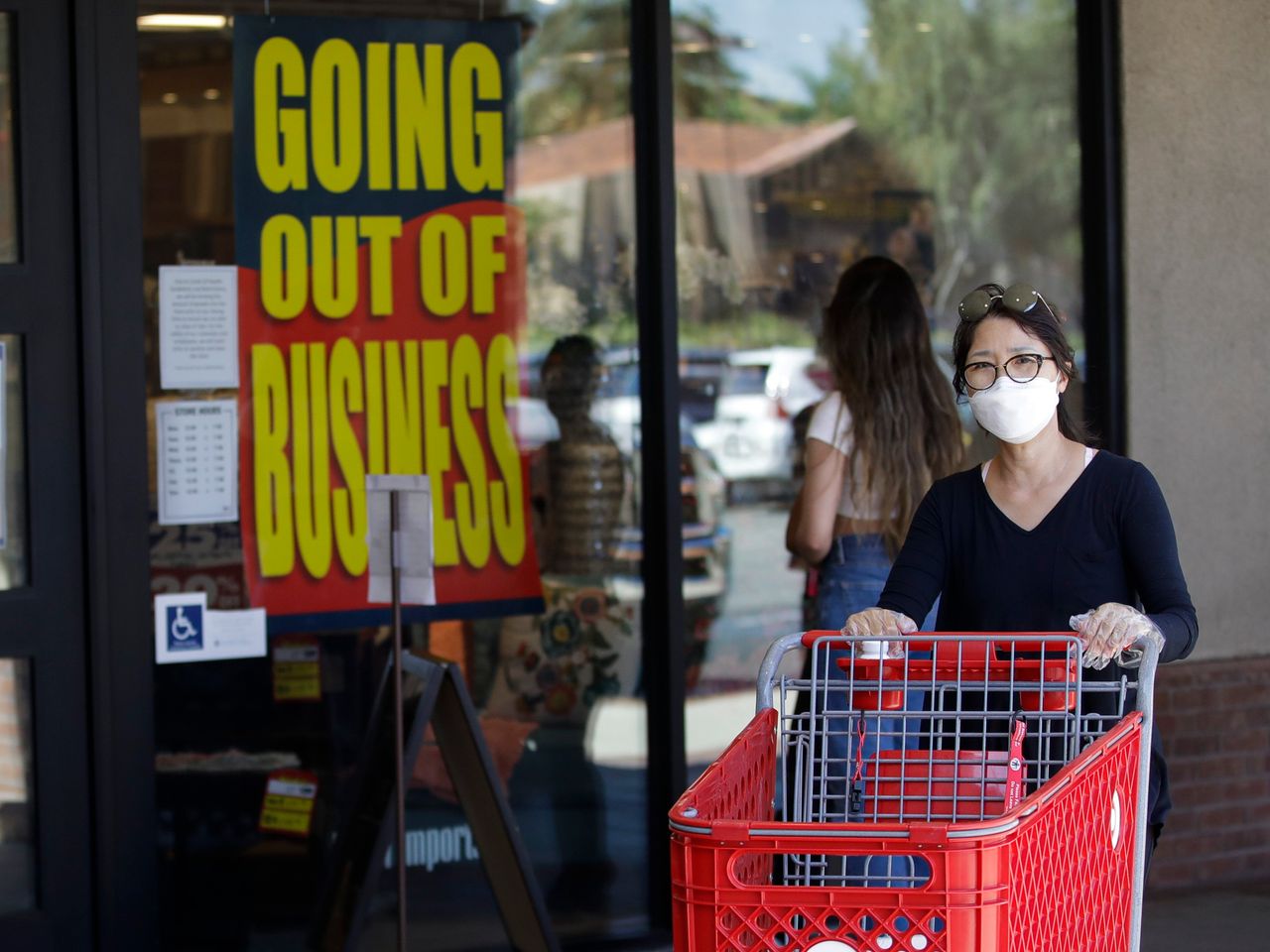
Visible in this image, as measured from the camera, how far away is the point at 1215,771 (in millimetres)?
5707

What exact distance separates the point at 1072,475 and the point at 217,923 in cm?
320

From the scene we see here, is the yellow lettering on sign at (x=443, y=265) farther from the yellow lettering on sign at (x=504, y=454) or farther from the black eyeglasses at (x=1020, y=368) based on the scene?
the black eyeglasses at (x=1020, y=368)

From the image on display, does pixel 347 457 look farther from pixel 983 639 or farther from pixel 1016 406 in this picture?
pixel 983 639

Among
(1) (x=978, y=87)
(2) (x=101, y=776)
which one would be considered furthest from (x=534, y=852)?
(1) (x=978, y=87)

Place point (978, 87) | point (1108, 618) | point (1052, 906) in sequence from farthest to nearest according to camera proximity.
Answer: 1. point (978, 87)
2. point (1108, 618)
3. point (1052, 906)

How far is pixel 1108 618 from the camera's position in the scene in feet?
9.00

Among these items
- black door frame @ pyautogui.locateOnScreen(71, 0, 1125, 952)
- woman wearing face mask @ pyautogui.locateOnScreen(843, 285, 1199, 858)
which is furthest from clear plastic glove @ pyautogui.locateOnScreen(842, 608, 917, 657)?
black door frame @ pyautogui.locateOnScreen(71, 0, 1125, 952)

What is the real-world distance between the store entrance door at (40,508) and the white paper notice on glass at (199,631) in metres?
0.31

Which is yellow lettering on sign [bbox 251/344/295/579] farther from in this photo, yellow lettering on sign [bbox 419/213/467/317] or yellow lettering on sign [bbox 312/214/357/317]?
yellow lettering on sign [bbox 419/213/467/317]

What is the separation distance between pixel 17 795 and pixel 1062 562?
9.58 feet

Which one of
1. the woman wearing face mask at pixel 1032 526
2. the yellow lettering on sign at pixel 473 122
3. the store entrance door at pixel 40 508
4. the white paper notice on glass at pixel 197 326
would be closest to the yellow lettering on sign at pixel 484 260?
the yellow lettering on sign at pixel 473 122

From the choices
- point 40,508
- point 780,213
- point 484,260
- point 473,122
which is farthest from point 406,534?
point 780,213

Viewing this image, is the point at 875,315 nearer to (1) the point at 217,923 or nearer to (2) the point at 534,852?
(2) the point at 534,852

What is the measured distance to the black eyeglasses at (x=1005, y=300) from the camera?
9.94ft
